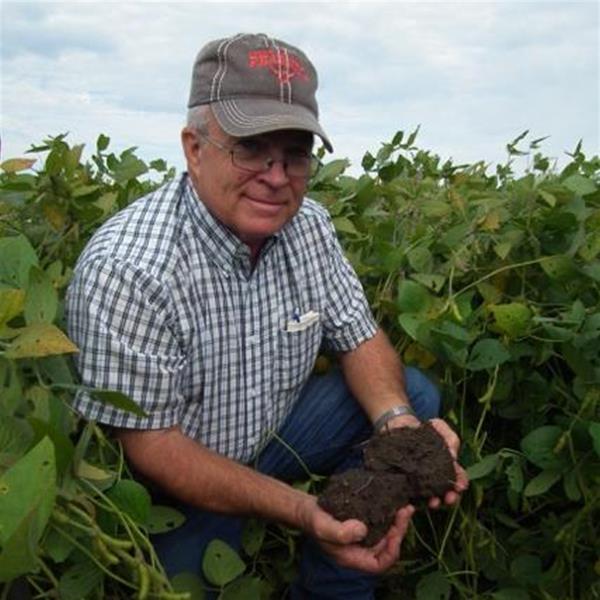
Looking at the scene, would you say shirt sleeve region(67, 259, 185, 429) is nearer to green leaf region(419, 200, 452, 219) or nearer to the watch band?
the watch band

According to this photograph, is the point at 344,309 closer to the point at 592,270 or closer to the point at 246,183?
the point at 246,183

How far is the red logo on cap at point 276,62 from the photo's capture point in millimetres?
1682

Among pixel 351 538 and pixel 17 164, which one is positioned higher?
pixel 17 164

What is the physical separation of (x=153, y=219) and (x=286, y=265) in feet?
0.92

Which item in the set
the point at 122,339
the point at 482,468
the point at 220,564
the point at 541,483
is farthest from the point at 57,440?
the point at 541,483

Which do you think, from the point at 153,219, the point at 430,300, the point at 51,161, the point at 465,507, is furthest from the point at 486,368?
the point at 51,161

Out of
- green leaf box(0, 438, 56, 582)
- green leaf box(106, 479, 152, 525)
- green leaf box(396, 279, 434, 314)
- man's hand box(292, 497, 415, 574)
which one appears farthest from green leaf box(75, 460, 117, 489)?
green leaf box(396, 279, 434, 314)

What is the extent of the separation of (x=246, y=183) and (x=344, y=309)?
36cm

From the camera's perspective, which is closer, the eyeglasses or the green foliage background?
the eyeglasses

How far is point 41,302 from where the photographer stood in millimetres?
1354

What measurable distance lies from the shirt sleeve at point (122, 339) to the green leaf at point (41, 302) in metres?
0.15

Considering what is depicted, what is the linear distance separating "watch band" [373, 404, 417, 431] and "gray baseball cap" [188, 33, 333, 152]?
0.49m

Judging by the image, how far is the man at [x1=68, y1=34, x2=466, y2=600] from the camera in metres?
1.54

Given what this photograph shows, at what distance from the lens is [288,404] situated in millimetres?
1852
